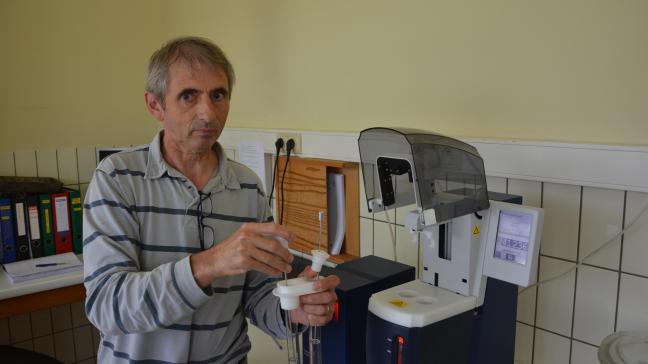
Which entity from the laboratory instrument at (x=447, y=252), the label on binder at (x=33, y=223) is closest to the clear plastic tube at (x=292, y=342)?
the laboratory instrument at (x=447, y=252)

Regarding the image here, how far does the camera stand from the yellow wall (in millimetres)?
1266

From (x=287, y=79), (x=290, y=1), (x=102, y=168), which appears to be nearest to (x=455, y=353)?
(x=102, y=168)

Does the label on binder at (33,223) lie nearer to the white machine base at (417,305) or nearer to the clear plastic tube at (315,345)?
the clear plastic tube at (315,345)

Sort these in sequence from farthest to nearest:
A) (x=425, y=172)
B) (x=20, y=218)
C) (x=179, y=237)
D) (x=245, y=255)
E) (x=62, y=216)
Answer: (x=62, y=216), (x=20, y=218), (x=179, y=237), (x=425, y=172), (x=245, y=255)

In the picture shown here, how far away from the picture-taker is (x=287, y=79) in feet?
7.16

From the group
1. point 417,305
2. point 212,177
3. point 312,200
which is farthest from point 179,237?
point 312,200

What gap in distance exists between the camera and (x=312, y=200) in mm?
2074

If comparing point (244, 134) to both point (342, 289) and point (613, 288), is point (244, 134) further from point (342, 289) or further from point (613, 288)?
point (613, 288)

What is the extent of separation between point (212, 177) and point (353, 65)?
80 cm

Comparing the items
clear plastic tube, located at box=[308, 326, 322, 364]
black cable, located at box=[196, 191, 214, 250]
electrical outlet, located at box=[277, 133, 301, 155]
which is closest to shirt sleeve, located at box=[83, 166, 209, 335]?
black cable, located at box=[196, 191, 214, 250]

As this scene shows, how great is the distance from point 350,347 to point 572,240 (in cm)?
63

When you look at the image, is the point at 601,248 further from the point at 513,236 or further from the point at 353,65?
the point at 353,65

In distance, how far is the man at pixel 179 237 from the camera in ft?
3.36

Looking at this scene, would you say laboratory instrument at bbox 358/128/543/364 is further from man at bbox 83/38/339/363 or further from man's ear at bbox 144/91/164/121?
man's ear at bbox 144/91/164/121
